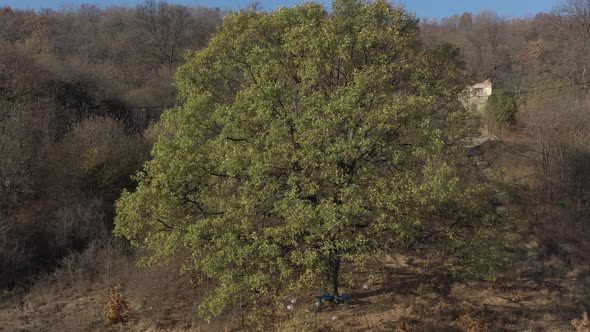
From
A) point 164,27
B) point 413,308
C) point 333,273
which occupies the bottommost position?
point 413,308

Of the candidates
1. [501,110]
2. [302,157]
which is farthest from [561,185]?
[302,157]

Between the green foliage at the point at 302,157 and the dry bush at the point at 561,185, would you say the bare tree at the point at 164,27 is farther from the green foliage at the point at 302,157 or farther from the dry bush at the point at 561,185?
the green foliage at the point at 302,157

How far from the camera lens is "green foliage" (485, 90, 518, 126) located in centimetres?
2930

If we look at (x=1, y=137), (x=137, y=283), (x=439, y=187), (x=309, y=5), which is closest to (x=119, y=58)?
(x=1, y=137)

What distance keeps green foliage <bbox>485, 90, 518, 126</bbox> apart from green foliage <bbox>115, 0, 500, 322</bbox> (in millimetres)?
17539

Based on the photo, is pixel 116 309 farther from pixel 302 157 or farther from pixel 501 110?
pixel 501 110

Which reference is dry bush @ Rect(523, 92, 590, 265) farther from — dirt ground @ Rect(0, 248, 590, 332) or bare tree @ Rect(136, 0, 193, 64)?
bare tree @ Rect(136, 0, 193, 64)

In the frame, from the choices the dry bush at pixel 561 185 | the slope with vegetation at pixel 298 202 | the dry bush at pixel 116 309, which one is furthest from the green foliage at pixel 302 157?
the dry bush at pixel 561 185

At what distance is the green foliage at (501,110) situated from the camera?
96.1ft

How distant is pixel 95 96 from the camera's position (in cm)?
3288

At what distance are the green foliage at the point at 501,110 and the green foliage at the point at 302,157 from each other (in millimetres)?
17539

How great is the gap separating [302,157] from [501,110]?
71.7 feet

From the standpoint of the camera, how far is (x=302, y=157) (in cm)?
1082

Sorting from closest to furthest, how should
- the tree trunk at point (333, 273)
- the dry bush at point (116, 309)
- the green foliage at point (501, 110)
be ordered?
the tree trunk at point (333, 273), the dry bush at point (116, 309), the green foliage at point (501, 110)
